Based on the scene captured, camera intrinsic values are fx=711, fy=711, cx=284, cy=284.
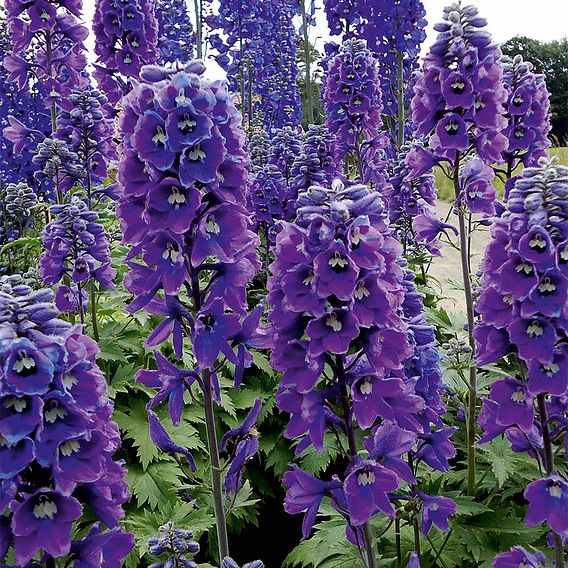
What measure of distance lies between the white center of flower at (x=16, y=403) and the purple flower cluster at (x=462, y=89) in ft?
8.50

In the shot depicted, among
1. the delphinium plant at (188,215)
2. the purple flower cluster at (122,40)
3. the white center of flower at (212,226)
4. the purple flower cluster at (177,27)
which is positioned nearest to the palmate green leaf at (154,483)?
the delphinium plant at (188,215)

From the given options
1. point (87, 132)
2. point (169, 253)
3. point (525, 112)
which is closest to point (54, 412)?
point (169, 253)

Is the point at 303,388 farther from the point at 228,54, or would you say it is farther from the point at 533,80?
the point at 228,54

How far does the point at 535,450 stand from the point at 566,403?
0.22m

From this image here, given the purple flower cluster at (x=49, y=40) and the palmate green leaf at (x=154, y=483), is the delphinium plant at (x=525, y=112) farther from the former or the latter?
the purple flower cluster at (x=49, y=40)

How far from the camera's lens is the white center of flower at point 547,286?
2.15m

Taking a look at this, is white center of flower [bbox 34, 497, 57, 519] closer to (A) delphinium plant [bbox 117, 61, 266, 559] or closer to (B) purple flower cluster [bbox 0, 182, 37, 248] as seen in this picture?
(A) delphinium plant [bbox 117, 61, 266, 559]

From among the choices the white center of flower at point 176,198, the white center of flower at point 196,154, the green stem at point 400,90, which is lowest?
the white center of flower at point 176,198

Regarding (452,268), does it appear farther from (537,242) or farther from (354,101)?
(537,242)

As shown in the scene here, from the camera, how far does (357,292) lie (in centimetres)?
197

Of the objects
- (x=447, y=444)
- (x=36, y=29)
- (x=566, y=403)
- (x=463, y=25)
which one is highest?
(x=36, y=29)

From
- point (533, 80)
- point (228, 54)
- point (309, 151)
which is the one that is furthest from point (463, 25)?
point (228, 54)

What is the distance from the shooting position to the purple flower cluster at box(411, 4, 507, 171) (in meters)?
3.46

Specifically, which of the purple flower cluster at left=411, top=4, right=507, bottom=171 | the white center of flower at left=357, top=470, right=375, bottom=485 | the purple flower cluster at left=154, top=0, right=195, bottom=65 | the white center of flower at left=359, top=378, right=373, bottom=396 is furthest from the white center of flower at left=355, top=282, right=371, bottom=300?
the purple flower cluster at left=154, top=0, right=195, bottom=65
